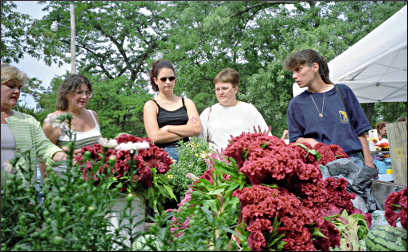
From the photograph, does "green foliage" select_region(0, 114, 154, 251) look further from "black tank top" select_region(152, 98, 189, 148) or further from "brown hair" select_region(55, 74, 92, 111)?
"black tank top" select_region(152, 98, 189, 148)

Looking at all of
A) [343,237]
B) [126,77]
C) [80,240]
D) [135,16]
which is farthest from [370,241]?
[135,16]

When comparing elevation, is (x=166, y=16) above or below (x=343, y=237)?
above

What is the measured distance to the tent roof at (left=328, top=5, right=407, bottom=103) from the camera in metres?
1.53

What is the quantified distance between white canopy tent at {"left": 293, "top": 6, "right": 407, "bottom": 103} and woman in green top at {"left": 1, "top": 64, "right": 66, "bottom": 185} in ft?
5.38

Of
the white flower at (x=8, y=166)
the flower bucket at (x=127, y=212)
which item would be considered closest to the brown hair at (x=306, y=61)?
the flower bucket at (x=127, y=212)

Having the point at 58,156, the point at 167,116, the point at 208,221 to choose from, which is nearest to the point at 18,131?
the point at 58,156

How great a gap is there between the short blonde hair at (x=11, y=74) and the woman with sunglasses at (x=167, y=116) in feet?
4.30

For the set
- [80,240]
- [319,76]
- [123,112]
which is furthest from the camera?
[123,112]

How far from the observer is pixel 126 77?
13.7 m

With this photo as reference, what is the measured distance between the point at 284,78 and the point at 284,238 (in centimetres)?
1146

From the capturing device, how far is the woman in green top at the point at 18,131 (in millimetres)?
1587

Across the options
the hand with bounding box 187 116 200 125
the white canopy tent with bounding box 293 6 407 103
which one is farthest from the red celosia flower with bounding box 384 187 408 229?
the hand with bounding box 187 116 200 125

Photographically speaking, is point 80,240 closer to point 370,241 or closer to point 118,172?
point 118,172

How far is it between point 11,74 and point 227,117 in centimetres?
200
